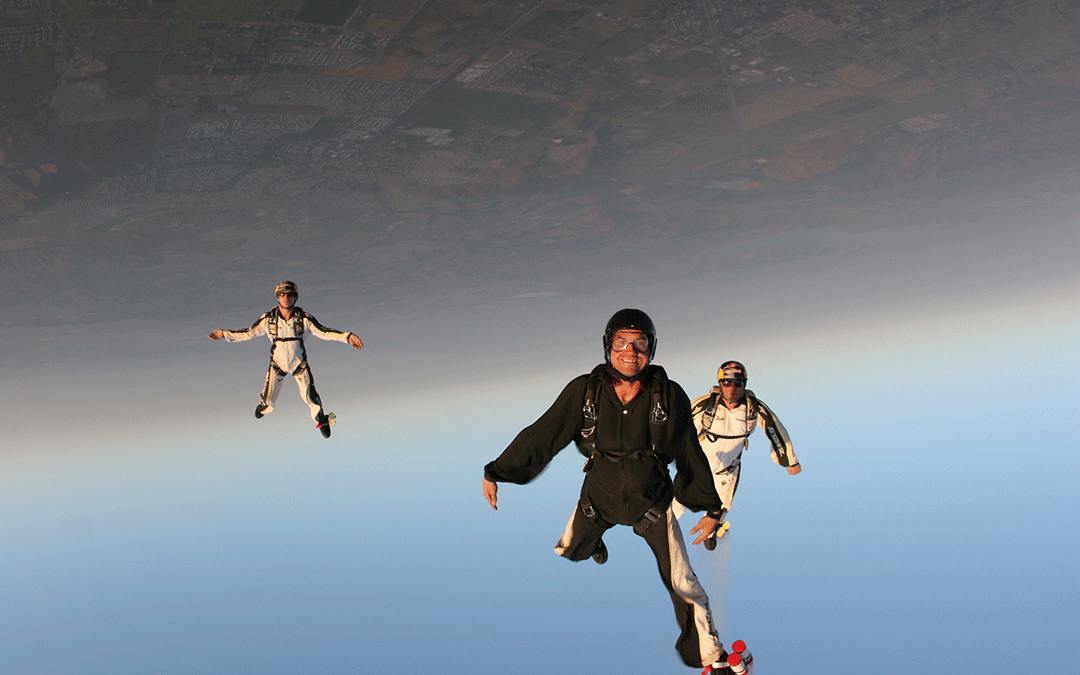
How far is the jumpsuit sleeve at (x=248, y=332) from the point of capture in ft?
31.4

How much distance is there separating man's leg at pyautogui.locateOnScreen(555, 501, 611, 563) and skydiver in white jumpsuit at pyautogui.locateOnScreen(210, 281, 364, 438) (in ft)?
16.2

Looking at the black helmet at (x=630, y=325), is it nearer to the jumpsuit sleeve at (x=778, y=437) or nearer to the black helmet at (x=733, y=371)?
the black helmet at (x=733, y=371)

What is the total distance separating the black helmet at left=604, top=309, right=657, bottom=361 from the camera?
158 inches

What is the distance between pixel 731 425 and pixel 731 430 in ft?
0.27

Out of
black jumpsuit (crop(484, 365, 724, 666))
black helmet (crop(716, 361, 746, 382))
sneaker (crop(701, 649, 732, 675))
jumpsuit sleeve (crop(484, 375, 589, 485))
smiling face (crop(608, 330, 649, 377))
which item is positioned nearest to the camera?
smiling face (crop(608, 330, 649, 377))

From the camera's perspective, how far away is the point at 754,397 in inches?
334

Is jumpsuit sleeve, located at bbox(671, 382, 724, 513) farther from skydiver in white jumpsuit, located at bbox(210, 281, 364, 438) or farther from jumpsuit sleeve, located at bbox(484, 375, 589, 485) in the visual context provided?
skydiver in white jumpsuit, located at bbox(210, 281, 364, 438)

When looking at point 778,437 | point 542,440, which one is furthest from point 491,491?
point 778,437

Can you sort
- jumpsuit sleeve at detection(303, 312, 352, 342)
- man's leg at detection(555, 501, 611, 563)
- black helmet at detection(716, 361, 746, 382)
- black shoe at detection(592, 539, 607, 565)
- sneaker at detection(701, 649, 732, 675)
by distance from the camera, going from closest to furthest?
1. sneaker at detection(701, 649, 732, 675)
2. man's leg at detection(555, 501, 611, 563)
3. black shoe at detection(592, 539, 607, 565)
4. black helmet at detection(716, 361, 746, 382)
5. jumpsuit sleeve at detection(303, 312, 352, 342)

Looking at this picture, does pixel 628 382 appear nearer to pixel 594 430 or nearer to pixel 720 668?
pixel 594 430

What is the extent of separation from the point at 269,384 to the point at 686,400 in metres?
8.38

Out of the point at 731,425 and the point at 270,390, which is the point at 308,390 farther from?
the point at 731,425

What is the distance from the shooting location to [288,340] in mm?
9742

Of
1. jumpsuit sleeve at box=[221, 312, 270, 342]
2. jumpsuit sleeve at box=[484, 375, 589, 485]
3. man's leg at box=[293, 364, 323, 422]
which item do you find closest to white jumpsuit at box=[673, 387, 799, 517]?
jumpsuit sleeve at box=[484, 375, 589, 485]
